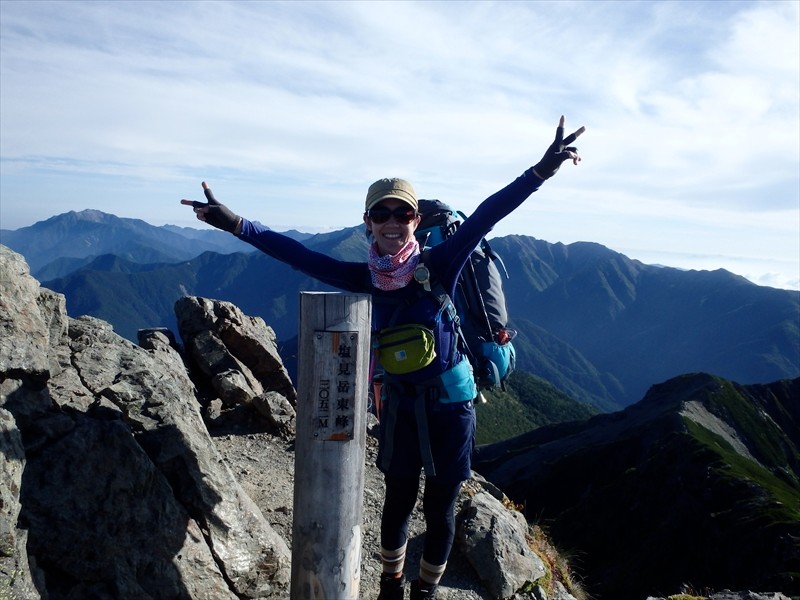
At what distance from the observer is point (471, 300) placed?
7.73 metres

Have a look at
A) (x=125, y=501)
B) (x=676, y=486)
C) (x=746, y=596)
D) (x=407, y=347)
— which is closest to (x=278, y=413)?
(x=125, y=501)

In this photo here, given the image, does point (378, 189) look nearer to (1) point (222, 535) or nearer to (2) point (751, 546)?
(1) point (222, 535)

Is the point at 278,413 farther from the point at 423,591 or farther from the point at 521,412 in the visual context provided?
the point at 521,412

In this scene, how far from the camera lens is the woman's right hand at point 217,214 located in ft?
21.4

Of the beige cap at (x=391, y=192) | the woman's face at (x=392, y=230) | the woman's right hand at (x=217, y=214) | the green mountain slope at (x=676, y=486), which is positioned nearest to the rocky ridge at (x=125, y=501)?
the woman's right hand at (x=217, y=214)

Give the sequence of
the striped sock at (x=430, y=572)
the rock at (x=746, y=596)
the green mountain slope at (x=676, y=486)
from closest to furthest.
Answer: the striped sock at (x=430, y=572) < the rock at (x=746, y=596) < the green mountain slope at (x=676, y=486)

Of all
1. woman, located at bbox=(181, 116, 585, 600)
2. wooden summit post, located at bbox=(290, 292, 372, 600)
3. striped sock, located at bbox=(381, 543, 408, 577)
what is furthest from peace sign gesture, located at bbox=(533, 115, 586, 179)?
striped sock, located at bbox=(381, 543, 408, 577)

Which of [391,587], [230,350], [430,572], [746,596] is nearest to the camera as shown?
[391,587]

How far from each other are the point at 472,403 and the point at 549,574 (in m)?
5.71

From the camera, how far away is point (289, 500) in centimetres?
1102

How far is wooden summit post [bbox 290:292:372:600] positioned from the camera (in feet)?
17.8

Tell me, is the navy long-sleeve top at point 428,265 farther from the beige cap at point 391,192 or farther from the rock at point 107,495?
the rock at point 107,495

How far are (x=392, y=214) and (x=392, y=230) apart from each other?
18 centimetres

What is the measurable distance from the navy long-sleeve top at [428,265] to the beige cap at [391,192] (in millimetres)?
645
